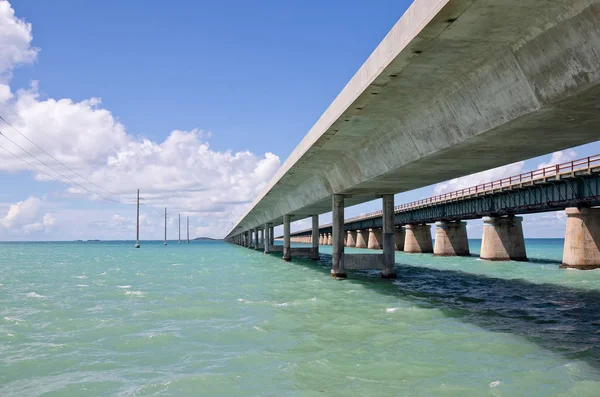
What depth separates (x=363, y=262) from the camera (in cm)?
3134

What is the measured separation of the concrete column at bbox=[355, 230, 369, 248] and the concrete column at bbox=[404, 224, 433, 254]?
30.7 meters

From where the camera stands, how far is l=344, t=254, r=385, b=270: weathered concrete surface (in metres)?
31.0

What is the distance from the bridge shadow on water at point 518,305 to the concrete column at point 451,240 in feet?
107

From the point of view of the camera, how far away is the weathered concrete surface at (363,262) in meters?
31.0

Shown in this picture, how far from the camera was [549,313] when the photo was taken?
1775 centimetres

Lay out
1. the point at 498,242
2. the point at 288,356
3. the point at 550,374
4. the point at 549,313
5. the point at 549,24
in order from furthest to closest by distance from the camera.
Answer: the point at 498,242, the point at 549,313, the point at 288,356, the point at 550,374, the point at 549,24

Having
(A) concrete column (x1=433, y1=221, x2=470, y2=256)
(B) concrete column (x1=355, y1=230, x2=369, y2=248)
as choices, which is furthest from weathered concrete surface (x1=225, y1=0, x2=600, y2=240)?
(B) concrete column (x1=355, y1=230, x2=369, y2=248)

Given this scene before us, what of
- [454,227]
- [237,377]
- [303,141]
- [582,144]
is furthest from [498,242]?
[237,377]

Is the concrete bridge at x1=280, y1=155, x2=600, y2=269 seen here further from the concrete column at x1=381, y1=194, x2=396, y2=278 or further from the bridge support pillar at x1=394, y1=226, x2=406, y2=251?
the concrete column at x1=381, y1=194, x2=396, y2=278

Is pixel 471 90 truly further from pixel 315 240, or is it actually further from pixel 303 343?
pixel 315 240

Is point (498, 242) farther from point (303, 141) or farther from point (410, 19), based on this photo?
point (410, 19)

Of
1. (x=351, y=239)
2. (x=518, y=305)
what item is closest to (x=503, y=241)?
(x=518, y=305)

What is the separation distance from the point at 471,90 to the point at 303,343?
293 inches

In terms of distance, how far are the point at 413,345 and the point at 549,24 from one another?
763 centimetres
